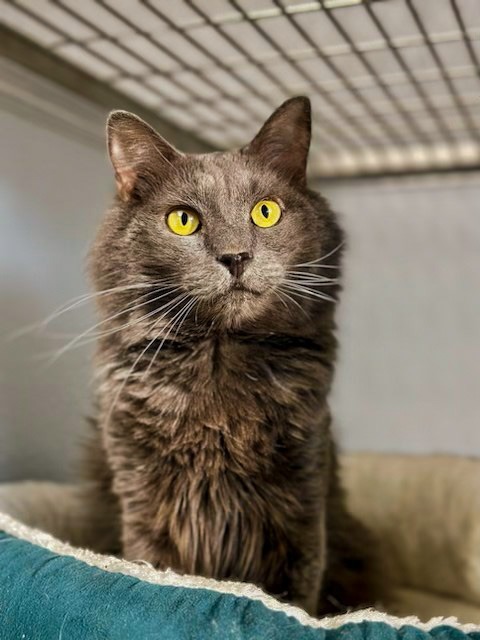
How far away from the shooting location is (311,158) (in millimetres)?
1996

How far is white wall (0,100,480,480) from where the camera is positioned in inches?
60.0

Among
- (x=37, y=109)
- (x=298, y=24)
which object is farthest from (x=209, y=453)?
(x=37, y=109)

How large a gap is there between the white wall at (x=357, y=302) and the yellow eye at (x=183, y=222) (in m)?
0.58

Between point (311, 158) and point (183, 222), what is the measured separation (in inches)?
41.7

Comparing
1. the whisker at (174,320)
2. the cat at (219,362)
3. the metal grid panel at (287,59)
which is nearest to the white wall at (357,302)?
the metal grid panel at (287,59)

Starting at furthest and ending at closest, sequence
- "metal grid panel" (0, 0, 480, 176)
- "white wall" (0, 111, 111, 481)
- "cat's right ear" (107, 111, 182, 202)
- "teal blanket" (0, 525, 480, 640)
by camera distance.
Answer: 1. "white wall" (0, 111, 111, 481)
2. "metal grid panel" (0, 0, 480, 176)
3. "cat's right ear" (107, 111, 182, 202)
4. "teal blanket" (0, 525, 480, 640)

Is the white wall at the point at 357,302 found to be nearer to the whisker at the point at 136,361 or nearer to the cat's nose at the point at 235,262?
the whisker at the point at 136,361

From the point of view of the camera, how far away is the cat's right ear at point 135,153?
3.41 feet

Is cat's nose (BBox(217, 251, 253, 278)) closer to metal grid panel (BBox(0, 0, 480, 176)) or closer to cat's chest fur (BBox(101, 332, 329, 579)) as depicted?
cat's chest fur (BBox(101, 332, 329, 579))

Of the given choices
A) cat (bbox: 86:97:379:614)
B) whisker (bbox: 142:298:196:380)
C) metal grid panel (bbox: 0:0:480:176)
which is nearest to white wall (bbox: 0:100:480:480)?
metal grid panel (bbox: 0:0:480:176)

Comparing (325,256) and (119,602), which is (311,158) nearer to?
(325,256)

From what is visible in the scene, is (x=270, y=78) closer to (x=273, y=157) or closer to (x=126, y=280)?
(x=273, y=157)

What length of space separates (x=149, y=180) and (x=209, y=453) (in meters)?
0.42

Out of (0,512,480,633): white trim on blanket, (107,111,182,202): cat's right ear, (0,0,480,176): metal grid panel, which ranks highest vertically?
(0,0,480,176): metal grid panel
